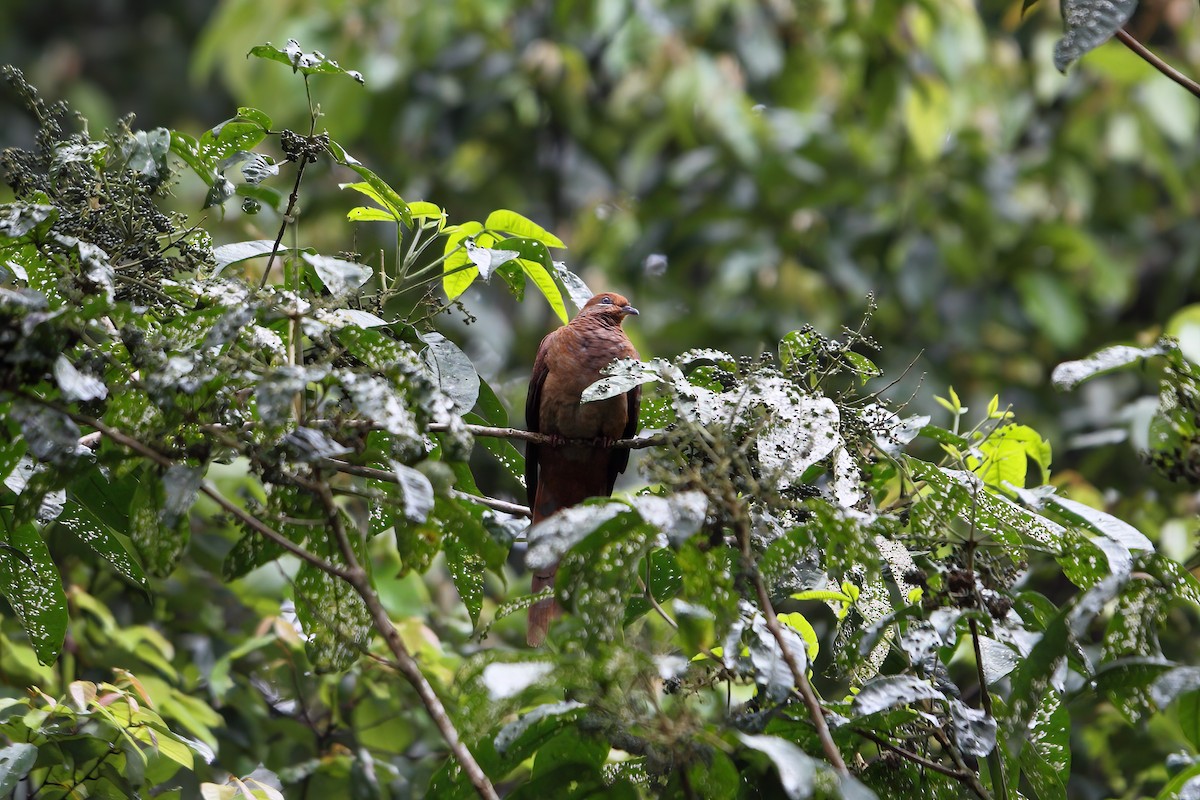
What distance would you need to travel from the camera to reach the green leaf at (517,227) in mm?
2047

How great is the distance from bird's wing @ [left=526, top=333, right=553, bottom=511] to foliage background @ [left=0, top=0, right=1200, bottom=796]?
214 centimetres

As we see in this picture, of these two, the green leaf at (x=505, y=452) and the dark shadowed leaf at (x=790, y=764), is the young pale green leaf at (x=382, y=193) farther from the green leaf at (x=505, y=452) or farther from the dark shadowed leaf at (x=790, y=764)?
the dark shadowed leaf at (x=790, y=764)

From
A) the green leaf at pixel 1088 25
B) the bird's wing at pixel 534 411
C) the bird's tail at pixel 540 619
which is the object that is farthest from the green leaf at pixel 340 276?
the bird's wing at pixel 534 411

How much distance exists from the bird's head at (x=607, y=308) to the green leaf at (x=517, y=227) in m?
0.98

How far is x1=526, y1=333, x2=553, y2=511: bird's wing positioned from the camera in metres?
3.01

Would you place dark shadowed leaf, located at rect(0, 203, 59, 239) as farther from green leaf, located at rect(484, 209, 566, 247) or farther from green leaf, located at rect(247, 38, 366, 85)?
green leaf, located at rect(484, 209, 566, 247)

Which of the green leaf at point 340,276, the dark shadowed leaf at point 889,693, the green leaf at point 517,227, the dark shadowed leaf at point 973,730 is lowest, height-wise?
the dark shadowed leaf at point 973,730

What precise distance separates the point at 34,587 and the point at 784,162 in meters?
4.99

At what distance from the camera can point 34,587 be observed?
1.78 meters

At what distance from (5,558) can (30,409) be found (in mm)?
534

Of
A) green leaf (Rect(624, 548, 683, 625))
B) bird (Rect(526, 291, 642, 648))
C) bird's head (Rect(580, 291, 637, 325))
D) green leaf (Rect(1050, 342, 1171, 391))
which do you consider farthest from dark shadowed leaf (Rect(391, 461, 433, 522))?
bird's head (Rect(580, 291, 637, 325))

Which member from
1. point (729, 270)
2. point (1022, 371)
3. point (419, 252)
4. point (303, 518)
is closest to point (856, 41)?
point (729, 270)

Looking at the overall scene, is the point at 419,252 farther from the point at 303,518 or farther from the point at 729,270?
the point at 729,270

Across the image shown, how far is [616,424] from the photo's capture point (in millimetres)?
2955
